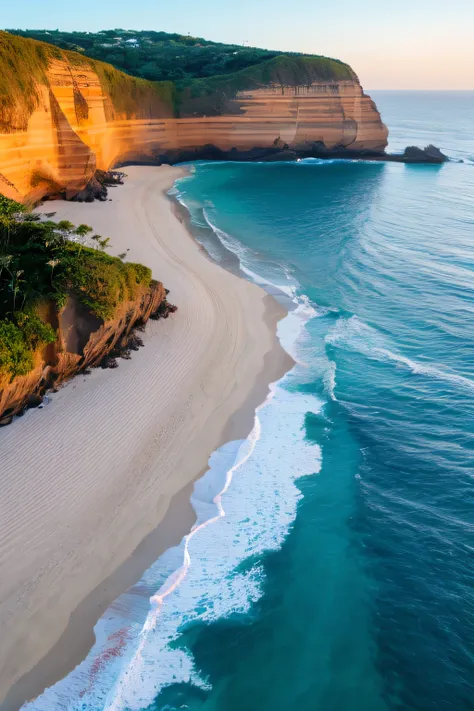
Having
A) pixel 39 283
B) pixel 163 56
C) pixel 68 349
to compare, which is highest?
pixel 163 56

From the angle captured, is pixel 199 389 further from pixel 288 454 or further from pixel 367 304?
pixel 367 304

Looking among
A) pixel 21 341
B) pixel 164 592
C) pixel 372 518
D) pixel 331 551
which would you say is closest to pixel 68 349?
pixel 21 341

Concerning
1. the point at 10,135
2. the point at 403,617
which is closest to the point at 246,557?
the point at 403,617

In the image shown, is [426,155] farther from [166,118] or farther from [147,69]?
[147,69]

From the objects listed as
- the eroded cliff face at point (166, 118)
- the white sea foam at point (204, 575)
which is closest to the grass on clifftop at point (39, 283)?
the white sea foam at point (204, 575)

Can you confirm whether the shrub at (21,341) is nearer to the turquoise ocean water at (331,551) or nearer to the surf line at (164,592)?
the turquoise ocean water at (331,551)

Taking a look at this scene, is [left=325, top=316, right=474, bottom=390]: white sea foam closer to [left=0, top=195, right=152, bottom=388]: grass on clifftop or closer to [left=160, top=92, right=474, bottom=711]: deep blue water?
[left=160, top=92, right=474, bottom=711]: deep blue water
